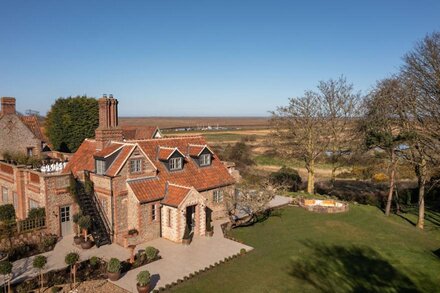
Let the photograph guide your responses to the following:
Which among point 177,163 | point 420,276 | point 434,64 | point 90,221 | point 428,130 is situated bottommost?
point 420,276

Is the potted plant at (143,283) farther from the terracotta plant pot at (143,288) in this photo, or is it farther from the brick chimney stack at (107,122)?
the brick chimney stack at (107,122)

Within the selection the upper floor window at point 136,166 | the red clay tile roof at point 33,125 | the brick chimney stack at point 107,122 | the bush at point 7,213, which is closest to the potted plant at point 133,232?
the upper floor window at point 136,166

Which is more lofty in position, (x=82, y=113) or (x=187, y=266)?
(x=82, y=113)

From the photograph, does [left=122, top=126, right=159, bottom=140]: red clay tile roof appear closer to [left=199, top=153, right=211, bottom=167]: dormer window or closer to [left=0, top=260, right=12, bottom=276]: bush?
[left=199, top=153, right=211, bottom=167]: dormer window

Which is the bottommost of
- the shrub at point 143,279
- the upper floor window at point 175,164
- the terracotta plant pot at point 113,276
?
the terracotta plant pot at point 113,276

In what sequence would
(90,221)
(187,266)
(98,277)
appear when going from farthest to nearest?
(90,221) → (187,266) → (98,277)

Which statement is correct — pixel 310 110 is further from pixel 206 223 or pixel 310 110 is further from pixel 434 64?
pixel 206 223

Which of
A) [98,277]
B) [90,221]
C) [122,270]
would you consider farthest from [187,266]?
[90,221]
